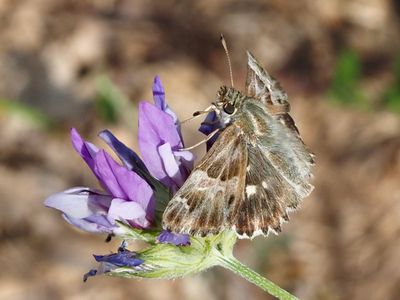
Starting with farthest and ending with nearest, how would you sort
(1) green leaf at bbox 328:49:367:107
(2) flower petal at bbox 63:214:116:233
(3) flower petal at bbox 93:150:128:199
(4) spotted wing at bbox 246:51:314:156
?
(1) green leaf at bbox 328:49:367:107, (4) spotted wing at bbox 246:51:314:156, (2) flower petal at bbox 63:214:116:233, (3) flower petal at bbox 93:150:128:199

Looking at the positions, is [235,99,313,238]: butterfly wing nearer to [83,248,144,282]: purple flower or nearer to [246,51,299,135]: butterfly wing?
[246,51,299,135]: butterfly wing

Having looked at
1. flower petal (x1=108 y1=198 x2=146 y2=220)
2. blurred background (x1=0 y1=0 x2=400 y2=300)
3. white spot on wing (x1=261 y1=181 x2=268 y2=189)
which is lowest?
flower petal (x1=108 y1=198 x2=146 y2=220)

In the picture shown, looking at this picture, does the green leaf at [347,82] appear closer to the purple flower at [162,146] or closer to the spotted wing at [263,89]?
the spotted wing at [263,89]

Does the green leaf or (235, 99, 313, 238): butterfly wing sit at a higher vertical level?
the green leaf

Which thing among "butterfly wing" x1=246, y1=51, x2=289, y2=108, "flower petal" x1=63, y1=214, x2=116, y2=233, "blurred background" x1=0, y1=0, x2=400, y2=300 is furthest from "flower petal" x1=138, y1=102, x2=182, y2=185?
"blurred background" x1=0, y1=0, x2=400, y2=300

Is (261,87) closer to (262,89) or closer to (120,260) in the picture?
(262,89)

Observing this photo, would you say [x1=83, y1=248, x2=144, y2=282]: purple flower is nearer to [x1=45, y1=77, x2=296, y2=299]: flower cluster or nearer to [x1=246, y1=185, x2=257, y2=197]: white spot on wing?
[x1=45, y1=77, x2=296, y2=299]: flower cluster

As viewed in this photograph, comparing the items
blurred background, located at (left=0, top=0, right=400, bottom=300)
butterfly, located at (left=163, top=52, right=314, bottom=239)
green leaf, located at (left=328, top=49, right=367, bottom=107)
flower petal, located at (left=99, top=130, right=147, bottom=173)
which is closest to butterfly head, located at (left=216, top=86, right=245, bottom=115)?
butterfly, located at (left=163, top=52, right=314, bottom=239)

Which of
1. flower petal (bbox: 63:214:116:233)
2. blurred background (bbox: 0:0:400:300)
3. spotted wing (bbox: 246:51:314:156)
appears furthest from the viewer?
blurred background (bbox: 0:0:400:300)

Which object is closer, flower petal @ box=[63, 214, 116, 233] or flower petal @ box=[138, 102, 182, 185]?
flower petal @ box=[138, 102, 182, 185]
